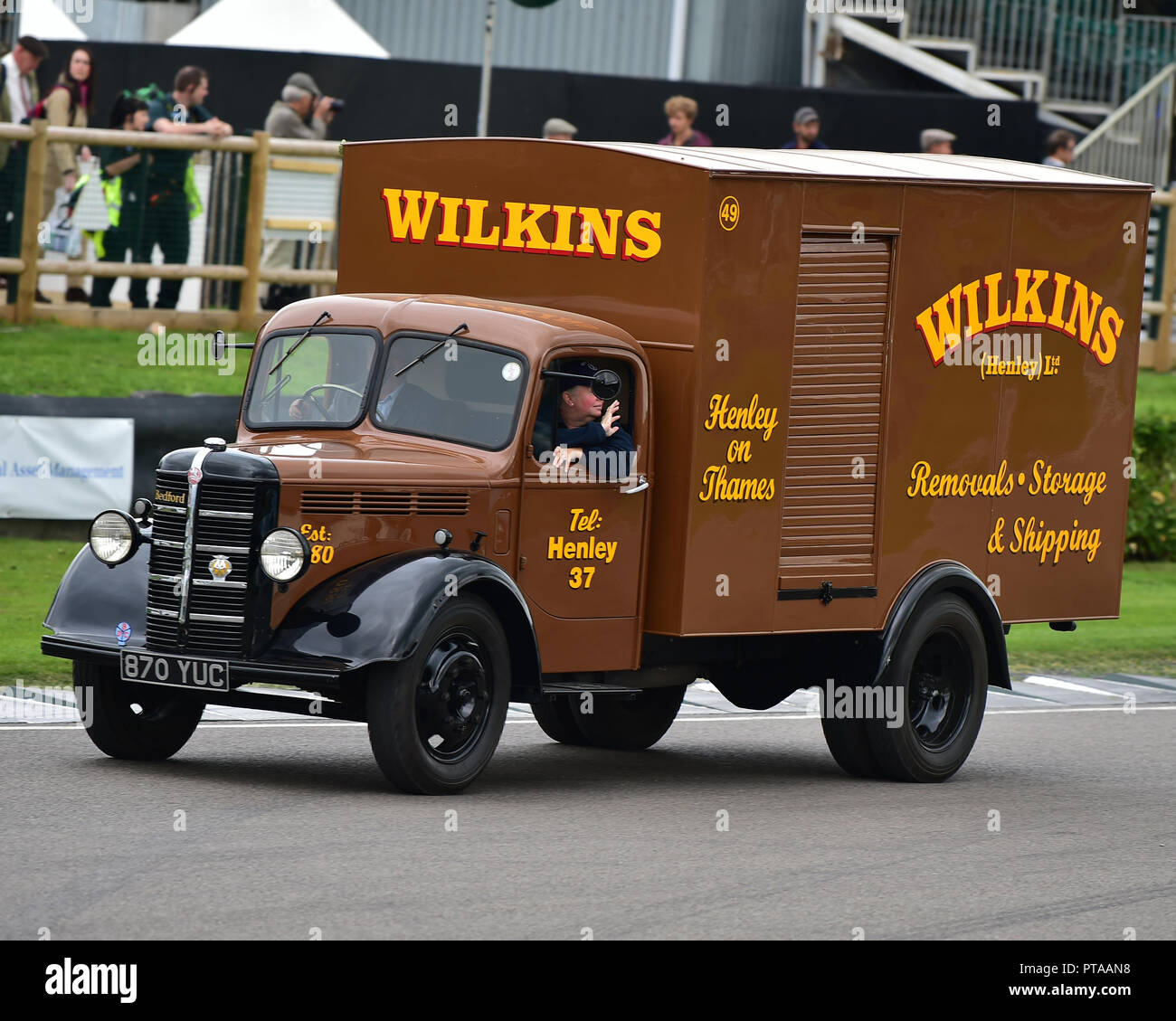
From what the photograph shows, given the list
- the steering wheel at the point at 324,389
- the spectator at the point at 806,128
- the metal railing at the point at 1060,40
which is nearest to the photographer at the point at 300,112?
the spectator at the point at 806,128

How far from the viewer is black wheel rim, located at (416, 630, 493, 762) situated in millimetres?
9758

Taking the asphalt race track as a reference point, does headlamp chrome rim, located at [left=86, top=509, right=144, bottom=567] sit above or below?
above

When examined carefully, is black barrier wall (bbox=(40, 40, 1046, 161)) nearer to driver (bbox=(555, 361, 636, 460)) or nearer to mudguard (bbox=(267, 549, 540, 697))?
driver (bbox=(555, 361, 636, 460))

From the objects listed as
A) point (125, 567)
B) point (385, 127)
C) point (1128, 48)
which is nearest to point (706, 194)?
point (125, 567)

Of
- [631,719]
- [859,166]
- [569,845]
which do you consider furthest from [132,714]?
[859,166]

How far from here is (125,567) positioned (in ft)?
33.9

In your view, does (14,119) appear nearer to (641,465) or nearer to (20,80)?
(20,80)

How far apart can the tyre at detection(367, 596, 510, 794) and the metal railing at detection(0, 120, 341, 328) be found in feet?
35.8

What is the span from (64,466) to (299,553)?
23.3ft

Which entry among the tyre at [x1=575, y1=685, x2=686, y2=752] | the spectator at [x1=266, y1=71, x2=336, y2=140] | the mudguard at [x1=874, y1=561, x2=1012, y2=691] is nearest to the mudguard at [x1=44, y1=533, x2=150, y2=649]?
the tyre at [x1=575, y1=685, x2=686, y2=752]

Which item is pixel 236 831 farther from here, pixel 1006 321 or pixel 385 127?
pixel 385 127

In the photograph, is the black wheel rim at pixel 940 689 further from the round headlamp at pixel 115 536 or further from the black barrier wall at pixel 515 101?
the black barrier wall at pixel 515 101

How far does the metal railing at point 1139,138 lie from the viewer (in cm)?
2914

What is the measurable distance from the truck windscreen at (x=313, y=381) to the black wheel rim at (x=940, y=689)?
3333 millimetres
